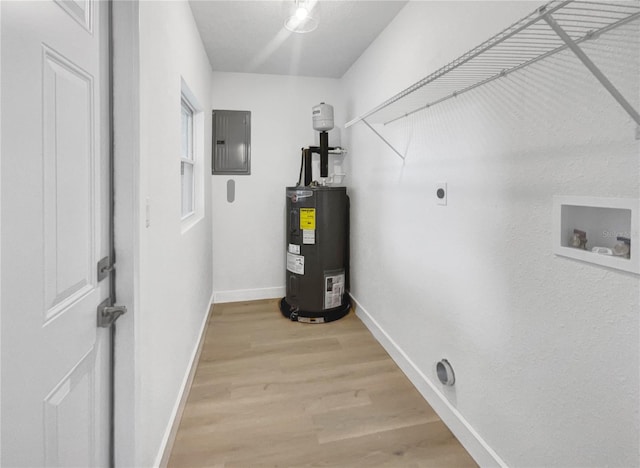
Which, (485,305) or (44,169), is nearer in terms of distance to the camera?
(44,169)

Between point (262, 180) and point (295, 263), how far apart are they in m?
1.02

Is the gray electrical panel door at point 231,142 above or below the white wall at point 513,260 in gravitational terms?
above

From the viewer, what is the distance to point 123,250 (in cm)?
103

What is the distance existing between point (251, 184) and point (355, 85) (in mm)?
1446

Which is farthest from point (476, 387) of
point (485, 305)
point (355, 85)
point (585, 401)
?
point (355, 85)

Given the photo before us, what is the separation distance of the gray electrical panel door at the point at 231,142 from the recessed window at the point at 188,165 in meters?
0.57

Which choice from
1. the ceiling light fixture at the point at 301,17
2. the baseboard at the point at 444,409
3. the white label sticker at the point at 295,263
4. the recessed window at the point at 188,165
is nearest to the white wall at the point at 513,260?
the baseboard at the point at 444,409

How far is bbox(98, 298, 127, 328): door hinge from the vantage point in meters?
0.95

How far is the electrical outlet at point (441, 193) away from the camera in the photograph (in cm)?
168

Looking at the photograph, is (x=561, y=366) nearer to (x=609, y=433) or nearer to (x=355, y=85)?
(x=609, y=433)

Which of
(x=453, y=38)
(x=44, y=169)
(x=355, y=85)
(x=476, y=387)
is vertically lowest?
(x=476, y=387)

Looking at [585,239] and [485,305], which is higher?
[585,239]

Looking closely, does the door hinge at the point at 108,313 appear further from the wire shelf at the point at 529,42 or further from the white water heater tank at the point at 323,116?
the white water heater tank at the point at 323,116

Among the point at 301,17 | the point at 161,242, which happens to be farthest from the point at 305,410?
the point at 301,17
